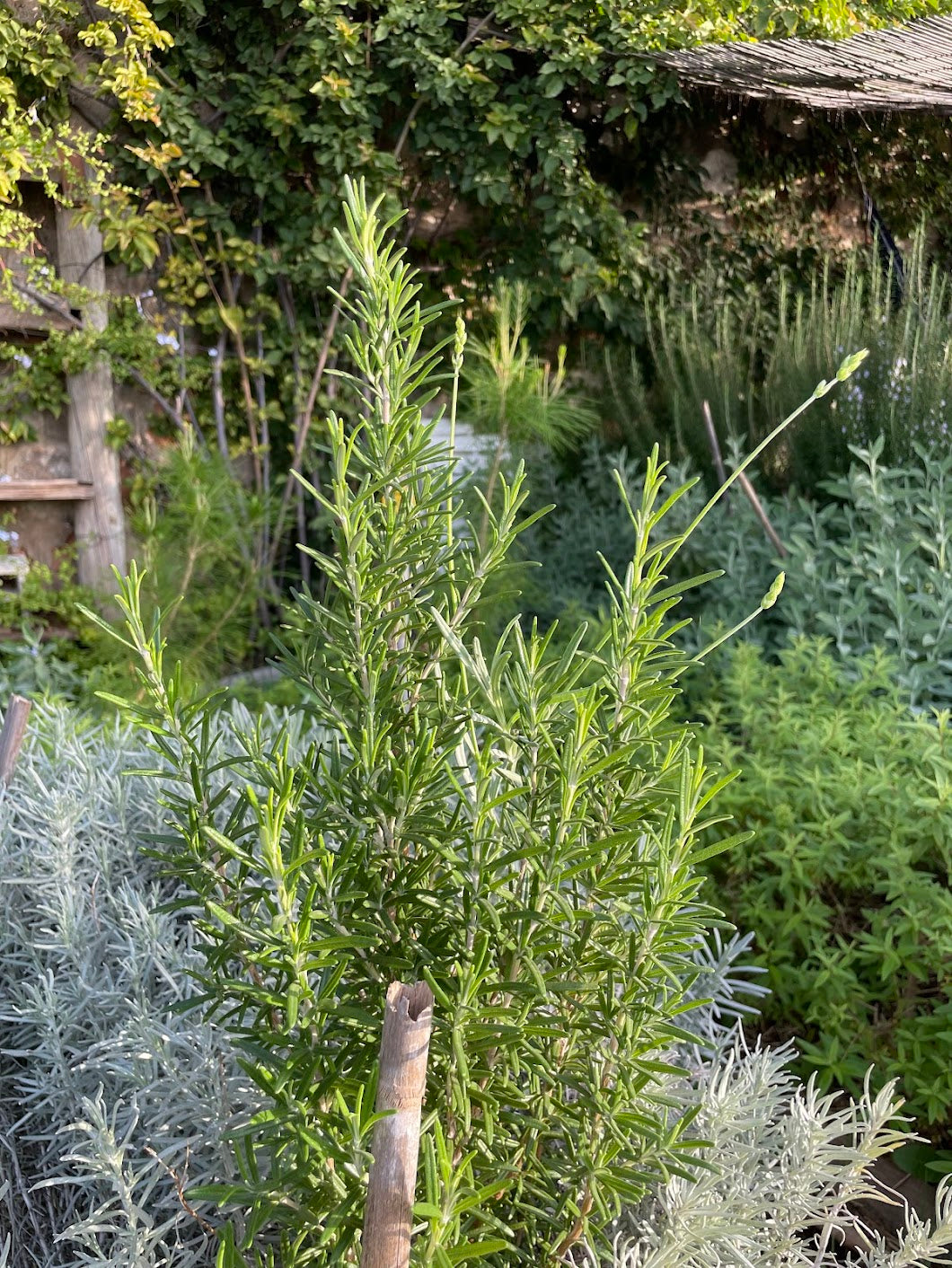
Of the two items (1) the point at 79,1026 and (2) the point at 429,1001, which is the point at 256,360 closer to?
(1) the point at 79,1026

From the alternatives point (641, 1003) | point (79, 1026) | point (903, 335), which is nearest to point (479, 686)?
point (641, 1003)

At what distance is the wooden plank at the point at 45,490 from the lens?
14.0 ft

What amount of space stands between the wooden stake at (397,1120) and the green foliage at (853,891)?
1163 millimetres

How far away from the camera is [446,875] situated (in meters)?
0.88

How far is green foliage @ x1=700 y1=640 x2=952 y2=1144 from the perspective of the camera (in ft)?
6.12

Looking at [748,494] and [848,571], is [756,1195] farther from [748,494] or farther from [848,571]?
[848,571]

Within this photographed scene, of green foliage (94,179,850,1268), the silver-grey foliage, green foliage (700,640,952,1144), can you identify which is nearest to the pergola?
green foliage (700,640,952,1144)

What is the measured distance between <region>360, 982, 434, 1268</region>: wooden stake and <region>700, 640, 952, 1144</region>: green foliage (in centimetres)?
116

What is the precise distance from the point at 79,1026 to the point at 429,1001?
2.61 feet

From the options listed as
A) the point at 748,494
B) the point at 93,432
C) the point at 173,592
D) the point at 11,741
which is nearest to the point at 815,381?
the point at 748,494

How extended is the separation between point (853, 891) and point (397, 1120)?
1.67 m

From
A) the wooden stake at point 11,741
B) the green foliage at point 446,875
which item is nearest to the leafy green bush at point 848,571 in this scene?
the wooden stake at point 11,741

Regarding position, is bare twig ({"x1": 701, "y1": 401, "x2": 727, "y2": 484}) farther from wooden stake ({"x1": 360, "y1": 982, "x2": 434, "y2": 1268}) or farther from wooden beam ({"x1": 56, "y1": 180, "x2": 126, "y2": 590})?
wooden beam ({"x1": 56, "y1": 180, "x2": 126, "y2": 590})

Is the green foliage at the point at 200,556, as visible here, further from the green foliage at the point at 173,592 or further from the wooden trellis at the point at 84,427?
the wooden trellis at the point at 84,427
